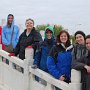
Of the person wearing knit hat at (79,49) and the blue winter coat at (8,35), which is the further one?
the blue winter coat at (8,35)

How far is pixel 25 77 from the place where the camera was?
7.75 metres

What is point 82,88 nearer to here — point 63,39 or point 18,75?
point 63,39

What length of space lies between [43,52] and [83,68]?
156 cm

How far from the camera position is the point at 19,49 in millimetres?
8117

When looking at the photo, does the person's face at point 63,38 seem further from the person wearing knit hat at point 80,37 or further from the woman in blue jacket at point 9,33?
the woman in blue jacket at point 9,33

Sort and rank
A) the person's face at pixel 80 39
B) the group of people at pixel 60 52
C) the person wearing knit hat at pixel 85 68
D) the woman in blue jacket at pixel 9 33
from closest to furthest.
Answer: the person wearing knit hat at pixel 85 68 < the group of people at pixel 60 52 < the person's face at pixel 80 39 < the woman in blue jacket at pixel 9 33

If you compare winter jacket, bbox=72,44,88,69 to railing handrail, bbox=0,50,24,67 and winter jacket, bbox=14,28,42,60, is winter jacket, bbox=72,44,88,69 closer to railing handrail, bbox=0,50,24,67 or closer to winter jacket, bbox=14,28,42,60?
winter jacket, bbox=14,28,42,60

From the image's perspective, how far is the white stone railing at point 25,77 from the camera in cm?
630

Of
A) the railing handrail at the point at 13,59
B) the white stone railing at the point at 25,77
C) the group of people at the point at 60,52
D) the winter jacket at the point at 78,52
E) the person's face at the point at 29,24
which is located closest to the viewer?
the group of people at the point at 60,52

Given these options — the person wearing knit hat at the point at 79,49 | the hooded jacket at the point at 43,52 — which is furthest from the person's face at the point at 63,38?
the hooded jacket at the point at 43,52

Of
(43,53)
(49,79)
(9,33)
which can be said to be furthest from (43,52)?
(9,33)

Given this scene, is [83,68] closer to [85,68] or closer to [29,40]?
[85,68]

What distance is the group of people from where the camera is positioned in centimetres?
562

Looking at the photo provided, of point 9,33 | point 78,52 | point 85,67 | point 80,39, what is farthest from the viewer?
point 9,33
